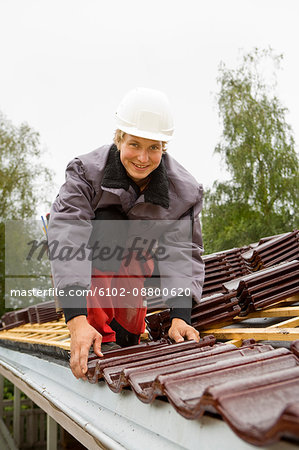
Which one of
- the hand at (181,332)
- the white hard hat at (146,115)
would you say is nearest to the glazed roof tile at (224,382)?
the hand at (181,332)

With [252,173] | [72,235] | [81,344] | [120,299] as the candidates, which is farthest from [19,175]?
[81,344]

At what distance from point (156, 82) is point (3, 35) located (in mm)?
16970

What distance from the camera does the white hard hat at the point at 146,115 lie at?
2.29m

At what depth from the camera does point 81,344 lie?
199 cm

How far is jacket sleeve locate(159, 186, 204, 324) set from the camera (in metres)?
2.41

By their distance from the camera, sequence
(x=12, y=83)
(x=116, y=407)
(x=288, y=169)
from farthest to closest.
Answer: (x=12, y=83), (x=288, y=169), (x=116, y=407)

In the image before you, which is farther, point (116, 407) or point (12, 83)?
point (12, 83)

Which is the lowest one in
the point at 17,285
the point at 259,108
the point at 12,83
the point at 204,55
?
the point at 17,285

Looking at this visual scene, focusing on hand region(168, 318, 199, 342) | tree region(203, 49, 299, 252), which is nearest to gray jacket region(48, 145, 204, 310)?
hand region(168, 318, 199, 342)

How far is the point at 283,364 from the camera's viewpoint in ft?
4.09

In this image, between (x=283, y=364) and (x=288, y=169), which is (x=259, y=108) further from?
(x=283, y=364)

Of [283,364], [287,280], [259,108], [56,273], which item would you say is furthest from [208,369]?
[259,108]

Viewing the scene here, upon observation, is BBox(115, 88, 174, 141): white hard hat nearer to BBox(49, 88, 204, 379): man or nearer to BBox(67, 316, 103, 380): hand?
BBox(49, 88, 204, 379): man

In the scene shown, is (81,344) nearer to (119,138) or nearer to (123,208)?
(123,208)
